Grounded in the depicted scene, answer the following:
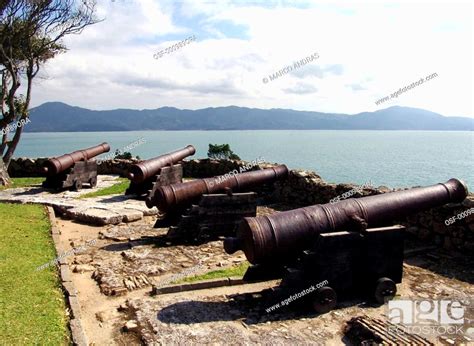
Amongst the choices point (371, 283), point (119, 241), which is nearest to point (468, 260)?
point (371, 283)

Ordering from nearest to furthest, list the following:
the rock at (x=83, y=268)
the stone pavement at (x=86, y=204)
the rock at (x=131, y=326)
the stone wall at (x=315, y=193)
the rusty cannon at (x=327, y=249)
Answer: the rock at (x=131, y=326)
the rusty cannon at (x=327, y=249)
the rock at (x=83, y=268)
the stone wall at (x=315, y=193)
the stone pavement at (x=86, y=204)

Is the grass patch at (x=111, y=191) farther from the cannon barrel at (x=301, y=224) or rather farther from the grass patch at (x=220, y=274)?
the cannon barrel at (x=301, y=224)

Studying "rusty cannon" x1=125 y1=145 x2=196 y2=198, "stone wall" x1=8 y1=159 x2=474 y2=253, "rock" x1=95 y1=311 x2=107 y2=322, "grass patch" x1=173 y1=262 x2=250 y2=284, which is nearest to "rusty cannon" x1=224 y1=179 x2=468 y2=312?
"grass patch" x1=173 y1=262 x2=250 y2=284

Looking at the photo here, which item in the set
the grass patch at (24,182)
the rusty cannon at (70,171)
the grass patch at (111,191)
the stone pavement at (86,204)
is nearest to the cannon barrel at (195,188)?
the stone pavement at (86,204)

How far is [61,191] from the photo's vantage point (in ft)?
52.1

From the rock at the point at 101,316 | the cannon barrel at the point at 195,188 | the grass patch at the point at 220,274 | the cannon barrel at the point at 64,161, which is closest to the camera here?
the rock at the point at 101,316

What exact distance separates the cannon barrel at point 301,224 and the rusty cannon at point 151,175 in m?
8.26

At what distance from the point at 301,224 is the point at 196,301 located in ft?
6.20

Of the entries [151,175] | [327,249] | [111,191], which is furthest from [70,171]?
[327,249]

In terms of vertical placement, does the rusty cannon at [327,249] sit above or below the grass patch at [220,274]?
above

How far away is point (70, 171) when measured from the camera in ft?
53.0

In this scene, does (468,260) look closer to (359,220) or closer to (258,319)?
(359,220)

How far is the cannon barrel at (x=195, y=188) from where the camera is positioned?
9.78m

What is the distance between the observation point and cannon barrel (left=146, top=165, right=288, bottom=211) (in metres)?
9.78
